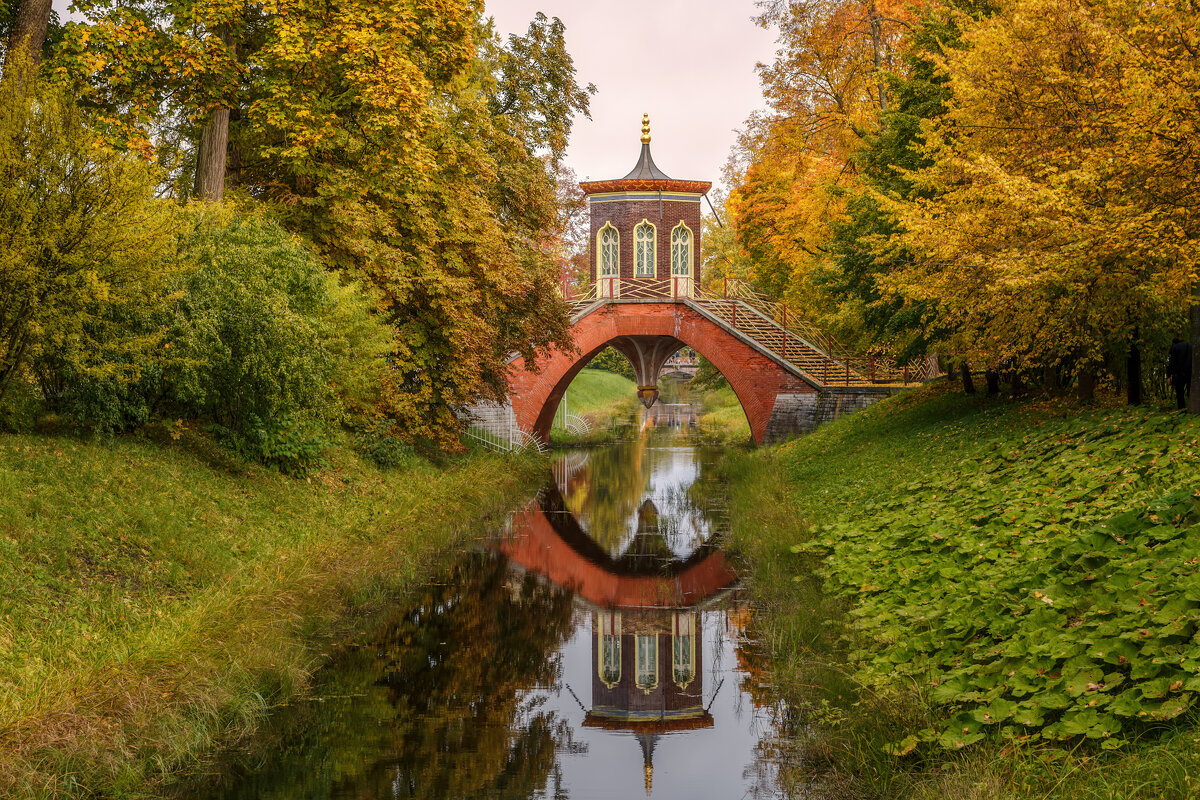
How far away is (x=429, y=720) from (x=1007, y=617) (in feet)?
15.8

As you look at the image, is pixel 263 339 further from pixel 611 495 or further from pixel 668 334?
pixel 668 334

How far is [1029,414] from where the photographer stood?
575 inches

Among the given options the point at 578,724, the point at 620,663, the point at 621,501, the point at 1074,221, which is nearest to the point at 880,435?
the point at 621,501

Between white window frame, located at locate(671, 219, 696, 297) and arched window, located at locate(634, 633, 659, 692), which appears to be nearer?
arched window, located at locate(634, 633, 659, 692)

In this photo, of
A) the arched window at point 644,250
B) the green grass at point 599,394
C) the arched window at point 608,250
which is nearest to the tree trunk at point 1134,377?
the arched window at point 644,250

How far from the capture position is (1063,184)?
10.8 meters

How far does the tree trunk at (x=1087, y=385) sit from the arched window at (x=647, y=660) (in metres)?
7.96

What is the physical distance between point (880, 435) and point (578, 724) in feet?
39.1

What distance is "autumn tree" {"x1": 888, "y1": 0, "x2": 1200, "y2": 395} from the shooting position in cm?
987

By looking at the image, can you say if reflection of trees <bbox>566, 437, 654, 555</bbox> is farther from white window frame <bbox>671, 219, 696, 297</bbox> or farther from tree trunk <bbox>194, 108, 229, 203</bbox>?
tree trunk <bbox>194, 108, 229, 203</bbox>

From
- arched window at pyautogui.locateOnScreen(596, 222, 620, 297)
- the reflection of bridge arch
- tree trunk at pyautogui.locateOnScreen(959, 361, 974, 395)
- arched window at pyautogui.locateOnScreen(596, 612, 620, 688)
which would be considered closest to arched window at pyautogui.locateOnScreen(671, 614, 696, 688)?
arched window at pyautogui.locateOnScreen(596, 612, 620, 688)

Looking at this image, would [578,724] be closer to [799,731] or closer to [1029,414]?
[799,731]

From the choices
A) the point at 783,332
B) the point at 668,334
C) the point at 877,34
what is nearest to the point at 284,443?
the point at 877,34

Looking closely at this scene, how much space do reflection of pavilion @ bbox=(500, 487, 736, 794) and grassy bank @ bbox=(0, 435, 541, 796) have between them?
2743 millimetres
